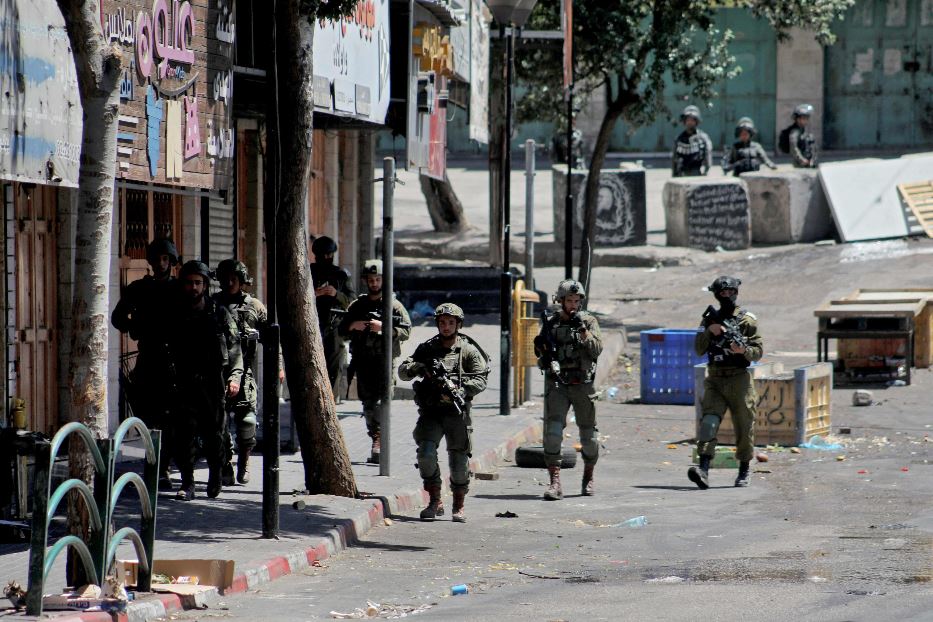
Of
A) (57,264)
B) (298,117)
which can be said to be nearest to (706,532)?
(298,117)

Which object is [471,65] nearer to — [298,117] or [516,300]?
[516,300]

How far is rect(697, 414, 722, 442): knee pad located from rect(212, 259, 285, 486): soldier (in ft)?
12.7

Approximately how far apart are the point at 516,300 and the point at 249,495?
20.9ft

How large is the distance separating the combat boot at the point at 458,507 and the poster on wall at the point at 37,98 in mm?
3593

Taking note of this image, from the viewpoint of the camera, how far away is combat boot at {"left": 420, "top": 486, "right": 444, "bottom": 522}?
11.7 m

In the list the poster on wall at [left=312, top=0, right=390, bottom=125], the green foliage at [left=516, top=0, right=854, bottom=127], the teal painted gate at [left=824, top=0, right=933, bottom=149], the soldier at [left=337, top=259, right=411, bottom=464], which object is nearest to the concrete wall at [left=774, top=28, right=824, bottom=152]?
the teal painted gate at [left=824, top=0, right=933, bottom=149]

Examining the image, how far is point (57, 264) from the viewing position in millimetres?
12781

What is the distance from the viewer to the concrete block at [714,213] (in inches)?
1166

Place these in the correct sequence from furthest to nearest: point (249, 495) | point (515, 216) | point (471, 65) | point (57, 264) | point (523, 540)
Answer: point (515, 216)
point (471, 65)
point (57, 264)
point (249, 495)
point (523, 540)

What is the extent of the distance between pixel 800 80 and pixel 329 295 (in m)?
28.4

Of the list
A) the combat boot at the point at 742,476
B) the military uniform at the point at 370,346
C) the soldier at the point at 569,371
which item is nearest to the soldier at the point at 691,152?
the combat boot at the point at 742,476

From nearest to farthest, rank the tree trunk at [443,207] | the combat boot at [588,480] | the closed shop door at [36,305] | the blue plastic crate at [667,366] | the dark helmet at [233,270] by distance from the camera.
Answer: the dark helmet at [233,270] < the closed shop door at [36,305] < the combat boot at [588,480] < the blue plastic crate at [667,366] < the tree trunk at [443,207]

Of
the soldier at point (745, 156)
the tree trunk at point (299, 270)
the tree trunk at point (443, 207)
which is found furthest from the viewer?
the tree trunk at point (443, 207)

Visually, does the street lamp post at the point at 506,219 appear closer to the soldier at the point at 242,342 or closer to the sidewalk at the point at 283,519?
the sidewalk at the point at 283,519
